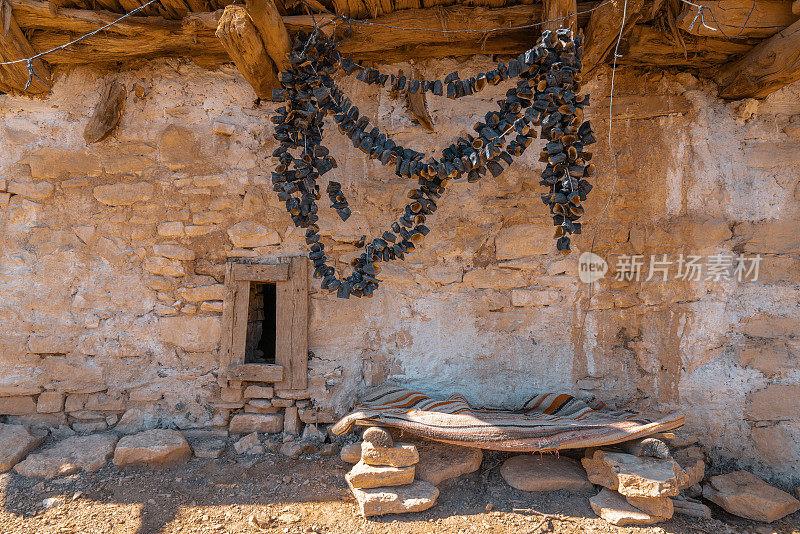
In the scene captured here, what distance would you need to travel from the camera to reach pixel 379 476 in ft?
7.38

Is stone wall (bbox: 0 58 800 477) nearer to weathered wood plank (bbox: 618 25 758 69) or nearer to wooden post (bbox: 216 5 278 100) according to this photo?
weathered wood plank (bbox: 618 25 758 69)

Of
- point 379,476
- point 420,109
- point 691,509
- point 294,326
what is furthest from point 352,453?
→ point 420,109

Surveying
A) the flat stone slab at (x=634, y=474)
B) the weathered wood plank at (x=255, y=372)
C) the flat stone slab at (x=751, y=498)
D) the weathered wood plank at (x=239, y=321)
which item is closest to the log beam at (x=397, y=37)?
the weathered wood plank at (x=239, y=321)

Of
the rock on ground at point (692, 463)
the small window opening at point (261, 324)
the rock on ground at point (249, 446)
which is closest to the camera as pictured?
the rock on ground at point (692, 463)

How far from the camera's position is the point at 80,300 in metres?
2.90

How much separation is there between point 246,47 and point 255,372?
1.79m

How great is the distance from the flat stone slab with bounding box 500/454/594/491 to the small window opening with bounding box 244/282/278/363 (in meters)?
1.58

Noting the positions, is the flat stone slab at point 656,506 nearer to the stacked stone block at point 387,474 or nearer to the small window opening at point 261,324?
the stacked stone block at point 387,474

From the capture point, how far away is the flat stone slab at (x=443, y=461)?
7.69ft

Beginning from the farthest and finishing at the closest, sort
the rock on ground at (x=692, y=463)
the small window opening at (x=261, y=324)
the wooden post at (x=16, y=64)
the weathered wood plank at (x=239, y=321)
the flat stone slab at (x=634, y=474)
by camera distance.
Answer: the small window opening at (x=261, y=324)
the weathered wood plank at (x=239, y=321)
the wooden post at (x=16, y=64)
the rock on ground at (x=692, y=463)
the flat stone slab at (x=634, y=474)

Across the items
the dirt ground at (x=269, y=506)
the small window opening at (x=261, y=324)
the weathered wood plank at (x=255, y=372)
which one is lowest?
the dirt ground at (x=269, y=506)

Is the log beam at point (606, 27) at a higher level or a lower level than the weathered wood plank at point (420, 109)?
higher

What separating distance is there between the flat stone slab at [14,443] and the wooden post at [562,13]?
3.59 meters

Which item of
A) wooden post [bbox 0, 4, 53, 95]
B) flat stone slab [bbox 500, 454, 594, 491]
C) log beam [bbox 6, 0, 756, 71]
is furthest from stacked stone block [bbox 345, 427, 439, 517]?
wooden post [bbox 0, 4, 53, 95]
